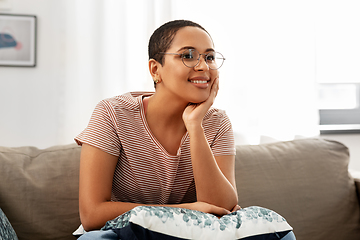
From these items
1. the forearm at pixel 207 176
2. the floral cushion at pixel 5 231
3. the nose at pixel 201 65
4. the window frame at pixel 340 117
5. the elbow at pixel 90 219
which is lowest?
the floral cushion at pixel 5 231

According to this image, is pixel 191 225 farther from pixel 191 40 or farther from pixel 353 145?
pixel 353 145

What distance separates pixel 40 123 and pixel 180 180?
4.60 ft

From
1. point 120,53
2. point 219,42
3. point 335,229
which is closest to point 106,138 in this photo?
point 335,229

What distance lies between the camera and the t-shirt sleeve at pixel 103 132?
3.87ft

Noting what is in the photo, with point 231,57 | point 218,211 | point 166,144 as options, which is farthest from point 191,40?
point 231,57

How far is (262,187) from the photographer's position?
157 cm

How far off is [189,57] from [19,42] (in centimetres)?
161

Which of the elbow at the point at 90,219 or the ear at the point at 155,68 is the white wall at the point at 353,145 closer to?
the ear at the point at 155,68

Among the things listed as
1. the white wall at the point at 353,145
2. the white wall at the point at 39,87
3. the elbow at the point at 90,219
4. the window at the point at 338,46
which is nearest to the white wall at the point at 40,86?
the white wall at the point at 39,87

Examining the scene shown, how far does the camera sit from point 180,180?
1.33m

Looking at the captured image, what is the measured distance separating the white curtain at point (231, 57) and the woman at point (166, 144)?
1.00m

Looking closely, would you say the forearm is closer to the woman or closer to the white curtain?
the woman

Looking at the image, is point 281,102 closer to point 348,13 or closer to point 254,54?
point 254,54

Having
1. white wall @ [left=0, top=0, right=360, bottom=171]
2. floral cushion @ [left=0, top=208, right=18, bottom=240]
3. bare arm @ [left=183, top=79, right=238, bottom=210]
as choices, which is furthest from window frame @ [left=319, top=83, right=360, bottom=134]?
floral cushion @ [left=0, top=208, right=18, bottom=240]
